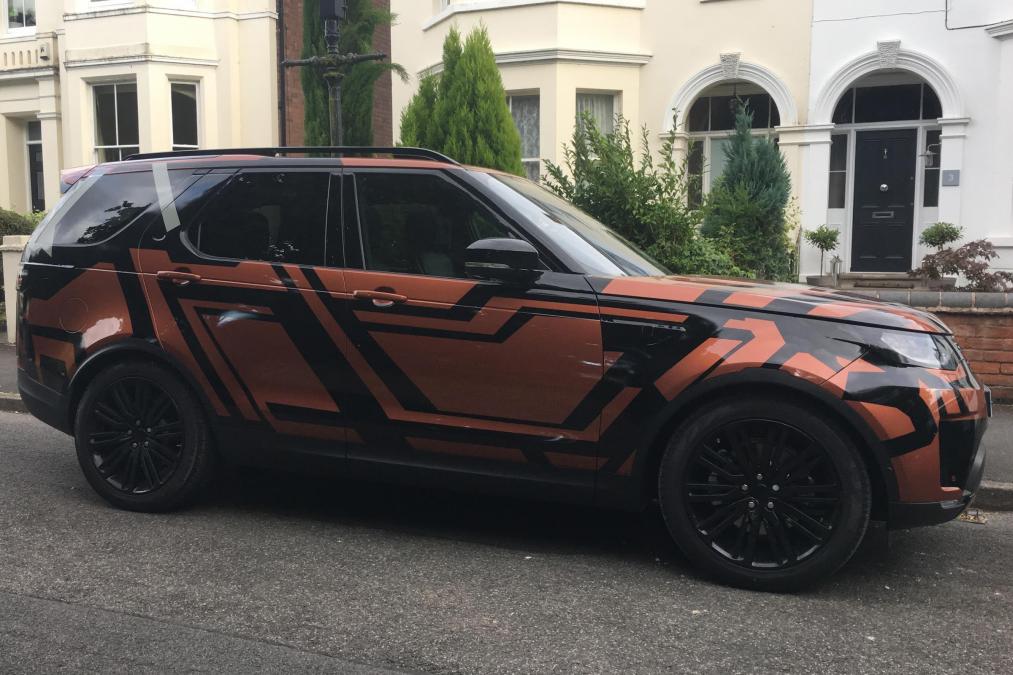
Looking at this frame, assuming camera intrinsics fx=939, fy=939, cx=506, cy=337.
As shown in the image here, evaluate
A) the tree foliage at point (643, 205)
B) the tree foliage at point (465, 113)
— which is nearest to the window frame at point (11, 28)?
the tree foliage at point (465, 113)

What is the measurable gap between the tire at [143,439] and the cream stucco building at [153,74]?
13500 millimetres

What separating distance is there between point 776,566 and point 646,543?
2.63 ft

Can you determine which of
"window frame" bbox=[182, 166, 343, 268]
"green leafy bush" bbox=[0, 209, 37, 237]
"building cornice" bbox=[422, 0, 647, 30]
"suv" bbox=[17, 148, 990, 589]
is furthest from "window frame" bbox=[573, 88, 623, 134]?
"window frame" bbox=[182, 166, 343, 268]

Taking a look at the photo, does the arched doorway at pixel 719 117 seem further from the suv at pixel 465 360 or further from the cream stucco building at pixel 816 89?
the suv at pixel 465 360

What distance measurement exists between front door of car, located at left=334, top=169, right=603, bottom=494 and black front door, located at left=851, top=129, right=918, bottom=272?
39.3 ft

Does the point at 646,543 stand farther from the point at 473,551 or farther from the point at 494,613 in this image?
the point at 494,613

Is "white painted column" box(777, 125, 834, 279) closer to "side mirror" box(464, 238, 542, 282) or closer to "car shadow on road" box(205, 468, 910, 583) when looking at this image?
"car shadow on road" box(205, 468, 910, 583)

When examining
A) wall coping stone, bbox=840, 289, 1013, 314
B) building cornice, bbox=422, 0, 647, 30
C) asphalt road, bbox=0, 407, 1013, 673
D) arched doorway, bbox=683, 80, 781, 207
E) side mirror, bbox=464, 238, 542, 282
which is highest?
building cornice, bbox=422, 0, 647, 30

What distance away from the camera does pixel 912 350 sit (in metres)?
3.86

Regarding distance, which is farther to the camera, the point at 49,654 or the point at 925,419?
the point at 925,419

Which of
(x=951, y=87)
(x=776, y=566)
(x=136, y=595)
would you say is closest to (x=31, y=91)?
(x=951, y=87)

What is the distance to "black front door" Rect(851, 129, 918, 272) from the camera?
14625mm

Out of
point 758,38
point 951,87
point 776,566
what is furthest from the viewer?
point 758,38

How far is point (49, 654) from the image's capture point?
10.9 ft
